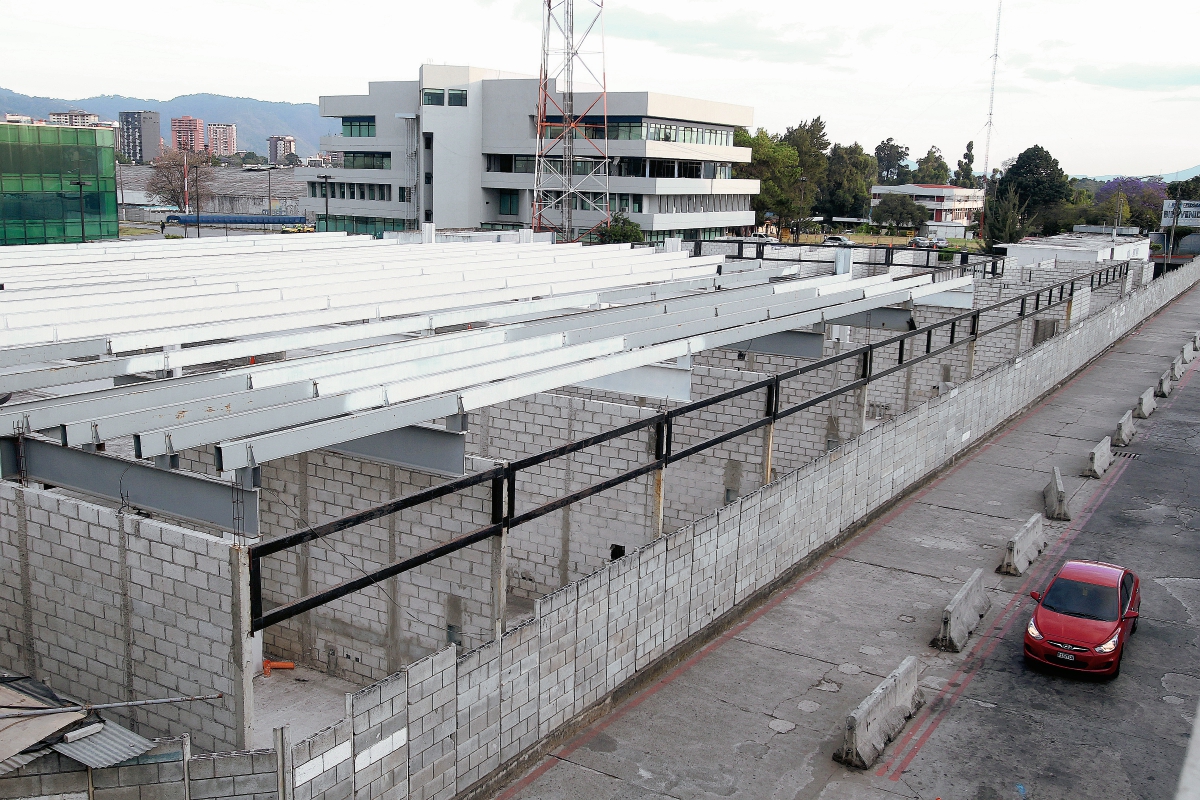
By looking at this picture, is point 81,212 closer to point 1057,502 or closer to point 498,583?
point 1057,502

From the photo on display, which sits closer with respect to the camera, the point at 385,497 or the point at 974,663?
the point at 385,497

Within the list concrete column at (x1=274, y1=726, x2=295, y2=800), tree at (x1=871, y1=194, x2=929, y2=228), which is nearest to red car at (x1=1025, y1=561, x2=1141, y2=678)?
concrete column at (x1=274, y1=726, x2=295, y2=800)

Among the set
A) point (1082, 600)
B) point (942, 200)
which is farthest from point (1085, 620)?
point (942, 200)

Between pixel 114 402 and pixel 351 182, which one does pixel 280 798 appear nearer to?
pixel 114 402

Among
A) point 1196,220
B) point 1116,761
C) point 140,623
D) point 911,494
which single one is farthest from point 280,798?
point 1196,220

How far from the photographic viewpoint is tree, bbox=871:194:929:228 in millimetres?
142000

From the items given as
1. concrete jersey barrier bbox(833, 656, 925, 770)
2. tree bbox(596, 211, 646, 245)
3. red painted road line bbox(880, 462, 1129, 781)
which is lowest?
red painted road line bbox(880, 462, 1129, 781)

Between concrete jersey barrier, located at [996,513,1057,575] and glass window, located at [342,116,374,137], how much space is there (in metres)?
88.2

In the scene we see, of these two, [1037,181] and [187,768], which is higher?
[1037,181]

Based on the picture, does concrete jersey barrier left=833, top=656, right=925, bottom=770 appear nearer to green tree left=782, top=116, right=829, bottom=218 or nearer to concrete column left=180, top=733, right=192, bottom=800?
concrete column left=180, top=733, right=192, bottom=800

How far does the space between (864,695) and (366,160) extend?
9229cm

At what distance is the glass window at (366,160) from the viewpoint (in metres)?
97.1

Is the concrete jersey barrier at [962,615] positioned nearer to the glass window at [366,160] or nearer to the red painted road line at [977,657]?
the red painted road line at [977,657]

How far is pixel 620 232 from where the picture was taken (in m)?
79.7
